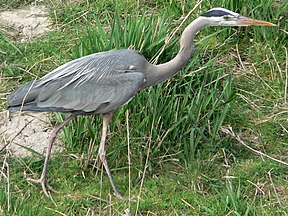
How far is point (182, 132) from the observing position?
4676 mm

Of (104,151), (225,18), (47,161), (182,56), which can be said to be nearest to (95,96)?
(104,151)

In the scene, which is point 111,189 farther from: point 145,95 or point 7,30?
point 7,30

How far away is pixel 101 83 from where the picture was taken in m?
4.41

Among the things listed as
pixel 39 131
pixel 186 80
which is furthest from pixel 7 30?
pixel 186 80

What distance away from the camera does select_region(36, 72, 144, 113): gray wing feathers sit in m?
4.32

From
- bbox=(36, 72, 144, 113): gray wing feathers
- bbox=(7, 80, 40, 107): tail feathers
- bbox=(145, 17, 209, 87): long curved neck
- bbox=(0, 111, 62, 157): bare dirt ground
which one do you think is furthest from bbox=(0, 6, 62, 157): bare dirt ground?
bbox=(145, 17, 209, 87): long curved neck

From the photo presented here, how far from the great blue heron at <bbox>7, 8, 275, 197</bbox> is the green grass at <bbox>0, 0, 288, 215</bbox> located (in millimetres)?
177

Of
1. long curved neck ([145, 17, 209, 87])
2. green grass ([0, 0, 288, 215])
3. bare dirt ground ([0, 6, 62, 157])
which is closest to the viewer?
green grass ([0, 0, 288, 215])

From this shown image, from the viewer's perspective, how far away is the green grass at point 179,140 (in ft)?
13.9

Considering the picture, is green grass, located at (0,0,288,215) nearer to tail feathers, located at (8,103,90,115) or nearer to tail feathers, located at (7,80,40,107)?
tail feathers, located at (8,103,90,115)

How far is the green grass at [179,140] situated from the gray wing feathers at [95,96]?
275 millimetres

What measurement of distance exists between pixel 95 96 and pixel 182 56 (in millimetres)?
610

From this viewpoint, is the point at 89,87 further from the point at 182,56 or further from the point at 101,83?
the point at 182,56

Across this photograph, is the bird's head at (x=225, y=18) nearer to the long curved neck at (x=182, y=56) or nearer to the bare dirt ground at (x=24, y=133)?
the long curved neck at (x=182, y=56)
